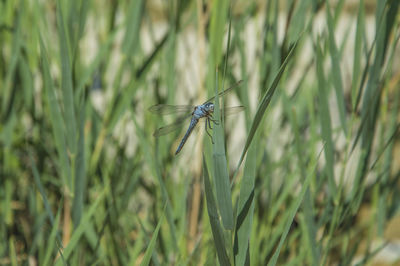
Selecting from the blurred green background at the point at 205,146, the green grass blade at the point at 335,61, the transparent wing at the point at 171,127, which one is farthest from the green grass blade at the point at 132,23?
the green grass blade at the point at 335,61

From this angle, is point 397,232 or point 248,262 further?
point 397,232

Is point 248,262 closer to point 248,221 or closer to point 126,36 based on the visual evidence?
point 248,221

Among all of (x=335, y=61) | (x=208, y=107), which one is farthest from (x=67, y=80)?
(x=335, y=61)

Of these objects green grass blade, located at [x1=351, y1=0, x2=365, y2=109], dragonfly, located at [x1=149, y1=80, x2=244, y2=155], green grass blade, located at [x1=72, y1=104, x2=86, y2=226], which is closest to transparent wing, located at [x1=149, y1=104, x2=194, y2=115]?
dragonfly, located at [x1=149, y1=80, x2=244, y2=155]

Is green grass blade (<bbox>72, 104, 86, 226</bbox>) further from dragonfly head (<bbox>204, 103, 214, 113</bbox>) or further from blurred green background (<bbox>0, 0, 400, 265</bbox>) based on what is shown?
dragonfly head (<bbox>204, 103, 214, 113</bbox>)

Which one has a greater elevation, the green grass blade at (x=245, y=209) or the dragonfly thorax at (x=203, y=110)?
the dragonfly thorax at (x=203, y=110)

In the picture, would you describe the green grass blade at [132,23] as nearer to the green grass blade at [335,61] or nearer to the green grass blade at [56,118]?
the green grass blade at [56,118]

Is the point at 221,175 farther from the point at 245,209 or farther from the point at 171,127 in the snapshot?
the point at 171,127

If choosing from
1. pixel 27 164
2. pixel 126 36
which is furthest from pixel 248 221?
pixel 27 164
